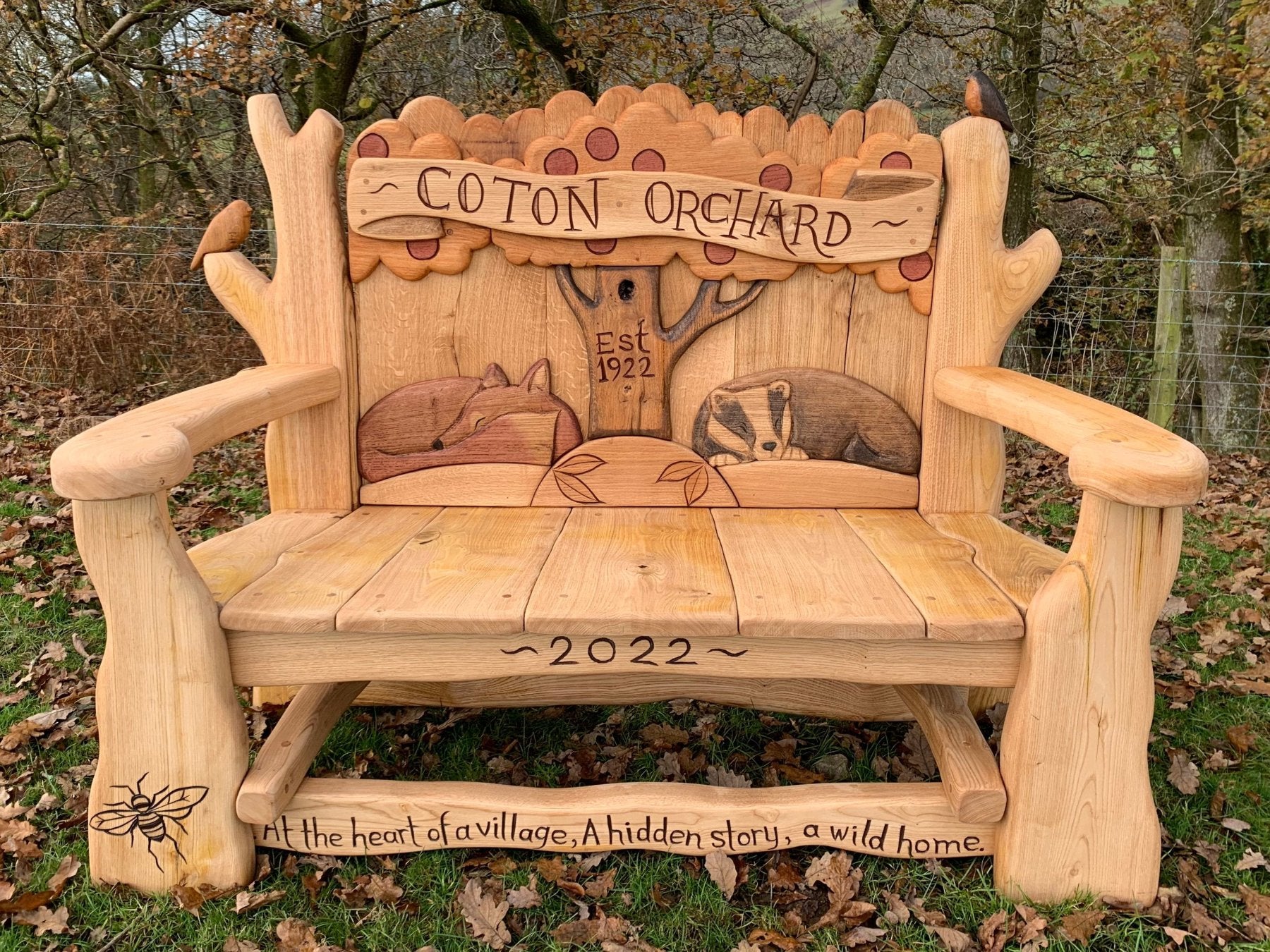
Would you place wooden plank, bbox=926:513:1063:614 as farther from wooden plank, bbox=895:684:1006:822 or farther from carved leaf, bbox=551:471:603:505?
carved leaf, bbox=551:471:603:505

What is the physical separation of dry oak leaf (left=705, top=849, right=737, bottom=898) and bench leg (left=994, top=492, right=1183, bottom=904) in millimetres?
504

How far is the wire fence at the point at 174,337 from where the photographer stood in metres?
6.05

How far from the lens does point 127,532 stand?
5.28ft

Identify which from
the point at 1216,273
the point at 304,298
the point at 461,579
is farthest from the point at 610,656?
the point at 1216,273

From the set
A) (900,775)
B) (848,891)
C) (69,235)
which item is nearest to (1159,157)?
(900,775)

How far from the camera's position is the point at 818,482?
7.41ft

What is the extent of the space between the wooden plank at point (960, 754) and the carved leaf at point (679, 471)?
696mm

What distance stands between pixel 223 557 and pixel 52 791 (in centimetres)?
84

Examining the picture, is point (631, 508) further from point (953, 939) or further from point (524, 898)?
point (953, 939)

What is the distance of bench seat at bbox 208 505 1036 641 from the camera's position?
1.61 m

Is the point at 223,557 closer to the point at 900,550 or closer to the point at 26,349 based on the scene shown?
the point at 900,550

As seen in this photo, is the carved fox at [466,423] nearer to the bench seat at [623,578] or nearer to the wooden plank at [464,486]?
the wooden plank at [464,486]

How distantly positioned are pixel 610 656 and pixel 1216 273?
6.29m

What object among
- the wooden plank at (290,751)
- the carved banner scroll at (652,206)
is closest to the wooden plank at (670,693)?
the wooden plank at (290,751)
